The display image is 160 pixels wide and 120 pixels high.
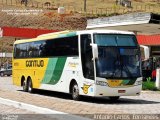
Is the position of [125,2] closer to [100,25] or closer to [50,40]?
[100,25]

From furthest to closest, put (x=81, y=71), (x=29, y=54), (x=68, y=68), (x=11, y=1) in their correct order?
(x=11, y=1) < (x=29, y=54) < (x=68, y=68) < (x=81, y=71)

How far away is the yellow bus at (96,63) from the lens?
20.5m

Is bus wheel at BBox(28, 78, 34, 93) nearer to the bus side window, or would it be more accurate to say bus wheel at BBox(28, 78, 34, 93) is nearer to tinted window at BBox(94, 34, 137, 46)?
the bus side window

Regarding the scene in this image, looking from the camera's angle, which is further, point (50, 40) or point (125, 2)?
point (125, 2)

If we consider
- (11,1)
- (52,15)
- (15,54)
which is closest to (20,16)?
(52,15)

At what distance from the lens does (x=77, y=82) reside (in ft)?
71.9

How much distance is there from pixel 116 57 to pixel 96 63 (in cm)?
94

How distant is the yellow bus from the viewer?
67.2ft

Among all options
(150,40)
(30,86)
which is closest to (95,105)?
(30,86)

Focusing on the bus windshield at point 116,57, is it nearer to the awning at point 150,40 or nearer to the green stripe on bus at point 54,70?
the green stripe on bus at point 54,70

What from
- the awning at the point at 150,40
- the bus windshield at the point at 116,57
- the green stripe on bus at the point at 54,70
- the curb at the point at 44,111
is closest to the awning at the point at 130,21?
the awning at the point at 150,40

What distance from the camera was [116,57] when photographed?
2077 centimetres

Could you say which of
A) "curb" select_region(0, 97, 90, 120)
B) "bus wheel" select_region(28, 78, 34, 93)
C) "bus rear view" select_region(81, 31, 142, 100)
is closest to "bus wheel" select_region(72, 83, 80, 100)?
"bus rear view" select_region(81, 31, 142, 100)

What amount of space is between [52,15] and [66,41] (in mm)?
82085
